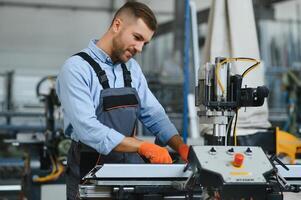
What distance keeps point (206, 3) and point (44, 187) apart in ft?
21.9

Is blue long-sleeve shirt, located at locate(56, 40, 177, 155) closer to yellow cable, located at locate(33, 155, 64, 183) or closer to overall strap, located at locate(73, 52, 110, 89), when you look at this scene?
overall strap, located at locate(73, 52, 110, 89)

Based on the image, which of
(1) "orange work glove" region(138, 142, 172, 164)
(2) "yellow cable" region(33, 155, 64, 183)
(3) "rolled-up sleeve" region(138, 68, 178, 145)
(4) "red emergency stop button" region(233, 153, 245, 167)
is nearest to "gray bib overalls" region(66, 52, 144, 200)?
(3) "rolled-up sleeve" region(138, 68, 178, 145)

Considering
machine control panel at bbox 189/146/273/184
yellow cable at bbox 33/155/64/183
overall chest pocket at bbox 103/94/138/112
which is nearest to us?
machine control panel at bbox 189/146/273/184

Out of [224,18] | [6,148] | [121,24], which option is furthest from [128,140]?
[6,148]

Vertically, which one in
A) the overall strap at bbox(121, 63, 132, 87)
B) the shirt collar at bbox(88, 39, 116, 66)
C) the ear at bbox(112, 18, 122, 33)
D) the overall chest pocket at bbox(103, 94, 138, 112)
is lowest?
the overall chest pocket at bbox(103, 94, 138, 112)

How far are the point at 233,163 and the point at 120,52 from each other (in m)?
0.66

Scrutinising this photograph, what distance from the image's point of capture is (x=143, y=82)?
6.50 feet

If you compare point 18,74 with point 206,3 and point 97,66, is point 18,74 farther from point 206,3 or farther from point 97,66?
point 97,66

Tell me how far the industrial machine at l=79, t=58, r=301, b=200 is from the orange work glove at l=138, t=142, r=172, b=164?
0.10 meters

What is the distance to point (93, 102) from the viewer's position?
173 centimetres

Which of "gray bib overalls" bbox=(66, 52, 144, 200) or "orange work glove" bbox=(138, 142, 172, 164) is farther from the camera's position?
"gray bib overalls" bbox=(66, 52, 144, 200)

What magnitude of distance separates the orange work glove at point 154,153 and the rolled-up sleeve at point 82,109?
0.08 meters

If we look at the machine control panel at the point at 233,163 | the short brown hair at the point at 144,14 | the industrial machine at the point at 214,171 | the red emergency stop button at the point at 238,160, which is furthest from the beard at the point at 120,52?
the red emergency stop button at the point at 238,160

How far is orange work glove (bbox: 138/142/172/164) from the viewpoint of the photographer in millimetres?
1557
